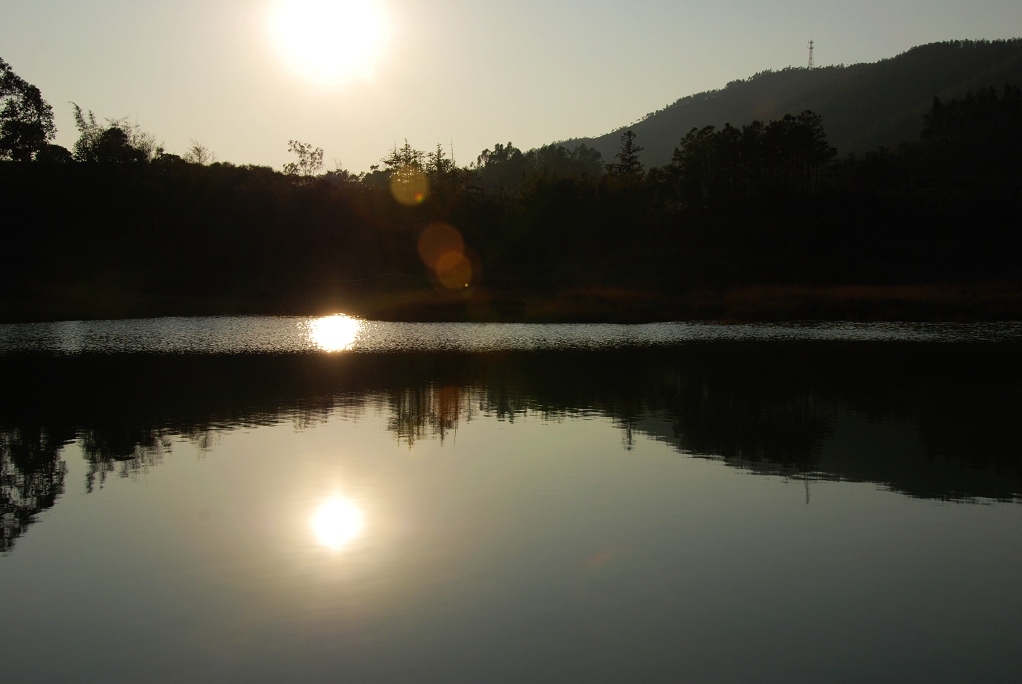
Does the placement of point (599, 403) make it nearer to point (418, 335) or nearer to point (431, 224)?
point (418, 335)

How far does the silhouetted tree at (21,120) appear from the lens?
79250mm

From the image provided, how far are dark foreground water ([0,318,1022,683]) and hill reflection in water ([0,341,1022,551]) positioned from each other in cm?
14

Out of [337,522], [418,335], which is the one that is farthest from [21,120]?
[337,522]

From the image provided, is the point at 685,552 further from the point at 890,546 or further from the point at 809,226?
the point at 809,226

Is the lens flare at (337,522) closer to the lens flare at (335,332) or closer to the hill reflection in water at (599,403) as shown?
the hill reflection in water at (599,403)

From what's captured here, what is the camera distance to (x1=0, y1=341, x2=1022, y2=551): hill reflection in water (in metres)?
15.9

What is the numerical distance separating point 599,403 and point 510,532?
1138cm

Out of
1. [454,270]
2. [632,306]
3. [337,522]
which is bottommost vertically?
[337,522]

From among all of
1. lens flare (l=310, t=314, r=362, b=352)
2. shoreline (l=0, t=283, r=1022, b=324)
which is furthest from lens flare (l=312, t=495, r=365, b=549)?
shoreline (l=0, t=283, r=1022, b=324)

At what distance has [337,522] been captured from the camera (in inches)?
476

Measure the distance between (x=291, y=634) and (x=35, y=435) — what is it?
12.7 m

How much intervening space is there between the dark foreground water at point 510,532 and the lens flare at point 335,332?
1157cm

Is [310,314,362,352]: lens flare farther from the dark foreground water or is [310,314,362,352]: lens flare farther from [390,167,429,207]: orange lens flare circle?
[390,167,429,207]: orange lens flare circle

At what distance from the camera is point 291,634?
8453 millimetres
